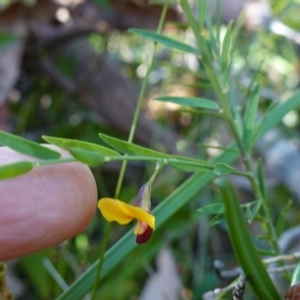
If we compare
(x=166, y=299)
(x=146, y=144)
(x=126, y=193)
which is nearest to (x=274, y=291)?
(x=166, y=299)

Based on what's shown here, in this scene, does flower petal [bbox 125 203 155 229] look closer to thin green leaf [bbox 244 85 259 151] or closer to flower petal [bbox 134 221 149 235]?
flower petal [bbox 134 221 149 235]

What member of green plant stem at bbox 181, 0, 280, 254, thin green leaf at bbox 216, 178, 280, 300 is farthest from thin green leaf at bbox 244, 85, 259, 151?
thin green leaf at bbox 216, 178, 280, 300

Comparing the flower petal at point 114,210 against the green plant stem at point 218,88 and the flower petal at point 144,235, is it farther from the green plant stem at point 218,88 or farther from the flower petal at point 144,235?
the green plant stem at point 218,88

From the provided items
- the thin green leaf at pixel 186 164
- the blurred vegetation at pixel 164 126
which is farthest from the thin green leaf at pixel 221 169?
the blurred vegetation at pixel 164 126

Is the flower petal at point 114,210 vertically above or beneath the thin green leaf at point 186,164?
beneath

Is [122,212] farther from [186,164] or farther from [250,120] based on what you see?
[250,120]

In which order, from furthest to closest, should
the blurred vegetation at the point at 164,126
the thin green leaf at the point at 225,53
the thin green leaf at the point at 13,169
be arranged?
1. the blurred vegetation at the point at 164,126
2. the thin green leaf at the point at 225,53
3. the thin green leaf at the point at 13,169
